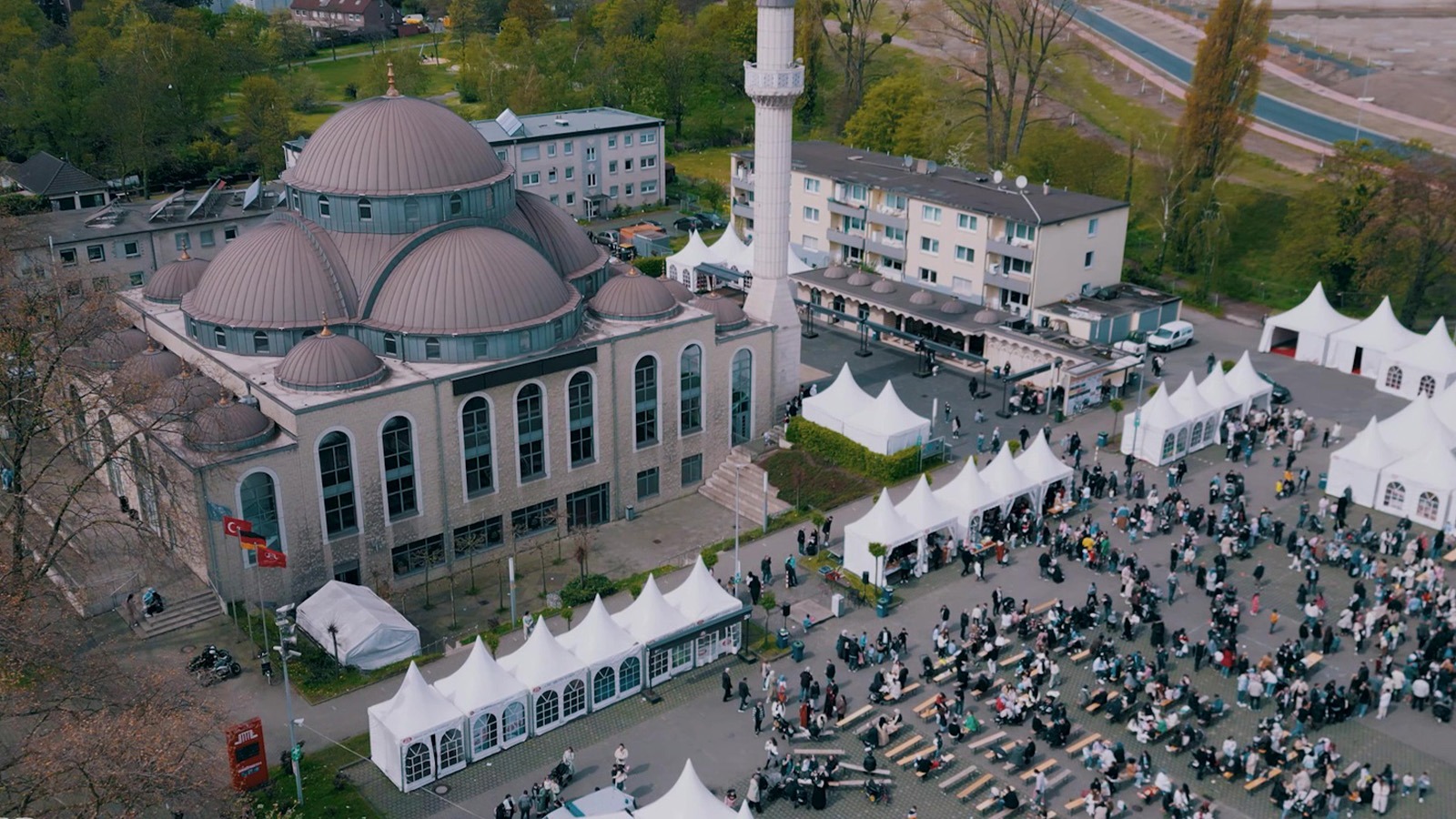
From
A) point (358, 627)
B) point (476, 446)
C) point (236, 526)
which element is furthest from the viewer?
point (476, 446)

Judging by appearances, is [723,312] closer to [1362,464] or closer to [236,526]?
[236,526]

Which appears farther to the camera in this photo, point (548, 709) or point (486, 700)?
point (548, 709)

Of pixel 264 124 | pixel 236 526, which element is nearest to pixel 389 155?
pixel 236 526

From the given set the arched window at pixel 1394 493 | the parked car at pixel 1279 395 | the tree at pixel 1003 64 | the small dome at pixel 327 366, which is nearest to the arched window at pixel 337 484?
the small dome at pixel 327 366

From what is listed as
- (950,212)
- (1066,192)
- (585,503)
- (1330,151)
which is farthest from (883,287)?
(1330,151)

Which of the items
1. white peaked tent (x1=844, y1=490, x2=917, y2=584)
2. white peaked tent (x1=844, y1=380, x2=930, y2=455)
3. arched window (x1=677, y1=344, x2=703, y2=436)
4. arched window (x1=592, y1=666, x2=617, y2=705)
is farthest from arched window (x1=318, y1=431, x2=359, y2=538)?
white peaked tent (x1=844, y1=380, x2=930, y2=455)

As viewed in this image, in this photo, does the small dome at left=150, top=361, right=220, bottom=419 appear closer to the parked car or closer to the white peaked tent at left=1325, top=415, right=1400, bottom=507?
the white peaked tent at left=1325, top=415, right=1400, bottom=507
